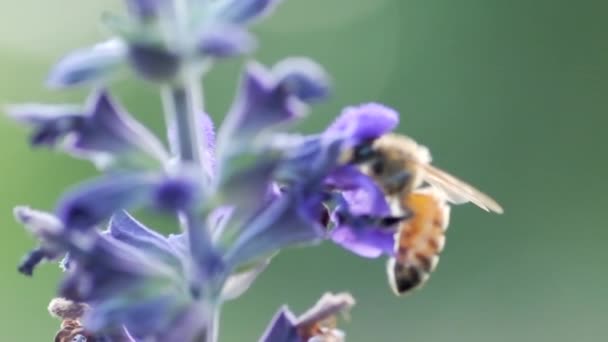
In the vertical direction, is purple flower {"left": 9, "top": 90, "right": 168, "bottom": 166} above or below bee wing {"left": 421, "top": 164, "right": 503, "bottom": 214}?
below

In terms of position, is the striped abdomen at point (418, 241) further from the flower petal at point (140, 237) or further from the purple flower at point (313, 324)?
the flower petal at point (140, 237)

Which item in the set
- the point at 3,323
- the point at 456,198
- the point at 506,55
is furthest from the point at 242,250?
the point at 506,55

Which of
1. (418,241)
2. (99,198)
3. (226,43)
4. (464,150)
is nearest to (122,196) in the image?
(99,198)

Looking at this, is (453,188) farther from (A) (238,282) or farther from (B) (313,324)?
(A) (238,282)

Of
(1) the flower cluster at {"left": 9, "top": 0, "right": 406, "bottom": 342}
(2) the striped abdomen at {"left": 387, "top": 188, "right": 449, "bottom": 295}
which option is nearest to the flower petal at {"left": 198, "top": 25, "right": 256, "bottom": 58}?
(1) the flower cluster at {"left": 9, "top": 0, "right": 406, "bottom": 342}

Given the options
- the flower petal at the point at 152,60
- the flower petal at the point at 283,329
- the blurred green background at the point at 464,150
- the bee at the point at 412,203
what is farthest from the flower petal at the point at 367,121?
the blurred green background at the point at 464,150

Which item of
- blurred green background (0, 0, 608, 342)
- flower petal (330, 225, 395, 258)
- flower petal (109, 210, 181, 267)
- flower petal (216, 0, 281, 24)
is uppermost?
blurred green background (0, 0, 608, 342)

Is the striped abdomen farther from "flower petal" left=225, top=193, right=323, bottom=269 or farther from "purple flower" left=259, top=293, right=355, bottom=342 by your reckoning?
"flower petal" left=225, top=193, right=323, bottom=269

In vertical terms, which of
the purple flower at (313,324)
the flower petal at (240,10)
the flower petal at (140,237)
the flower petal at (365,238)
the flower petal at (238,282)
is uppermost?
the flower petal at (240,10)
